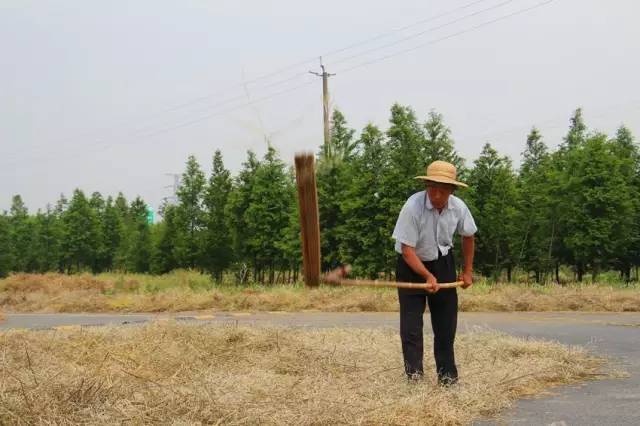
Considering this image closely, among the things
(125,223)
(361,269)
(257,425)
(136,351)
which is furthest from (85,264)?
(257,425)

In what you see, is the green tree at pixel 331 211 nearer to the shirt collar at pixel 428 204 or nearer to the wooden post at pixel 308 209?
the shirt collar at pixel 428 204

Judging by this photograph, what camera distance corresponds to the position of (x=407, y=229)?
18.4ft

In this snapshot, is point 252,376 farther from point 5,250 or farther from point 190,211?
point 5,250

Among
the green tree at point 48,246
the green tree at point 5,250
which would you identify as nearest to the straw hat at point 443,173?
the green tree at point 48,246

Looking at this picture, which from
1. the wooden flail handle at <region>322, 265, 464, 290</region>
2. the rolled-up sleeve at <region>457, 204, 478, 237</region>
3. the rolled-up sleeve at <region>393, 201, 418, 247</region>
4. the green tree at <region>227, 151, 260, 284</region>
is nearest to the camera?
the wooden flail handle at <region>322, 265, 464, 290</region>

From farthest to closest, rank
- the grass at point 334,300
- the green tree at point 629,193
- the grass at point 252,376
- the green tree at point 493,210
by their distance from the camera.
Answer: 1. the green tree at point 493,210
2. the green tree at point 629,193
3. the grass at point 334,300
4. the grass at point 252,376

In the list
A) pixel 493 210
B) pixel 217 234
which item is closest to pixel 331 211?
pixel 493 210

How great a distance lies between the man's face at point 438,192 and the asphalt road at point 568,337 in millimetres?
1730

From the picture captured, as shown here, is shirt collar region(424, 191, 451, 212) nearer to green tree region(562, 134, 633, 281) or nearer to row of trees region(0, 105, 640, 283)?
row of trees region(0, 105, 640, 283)

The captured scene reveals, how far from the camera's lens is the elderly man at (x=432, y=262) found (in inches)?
219

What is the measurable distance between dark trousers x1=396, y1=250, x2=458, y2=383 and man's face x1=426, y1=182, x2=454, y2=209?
469 millimetres

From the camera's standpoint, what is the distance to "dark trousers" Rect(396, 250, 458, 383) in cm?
564

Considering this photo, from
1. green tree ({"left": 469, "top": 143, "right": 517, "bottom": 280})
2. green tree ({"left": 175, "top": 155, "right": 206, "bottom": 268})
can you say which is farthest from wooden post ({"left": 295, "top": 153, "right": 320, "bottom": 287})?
green tree ({"left": 175, "top": 155, "right": 206, "bottom": 268})

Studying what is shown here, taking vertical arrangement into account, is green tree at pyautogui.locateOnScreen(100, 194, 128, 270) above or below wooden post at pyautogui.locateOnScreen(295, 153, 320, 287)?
above
